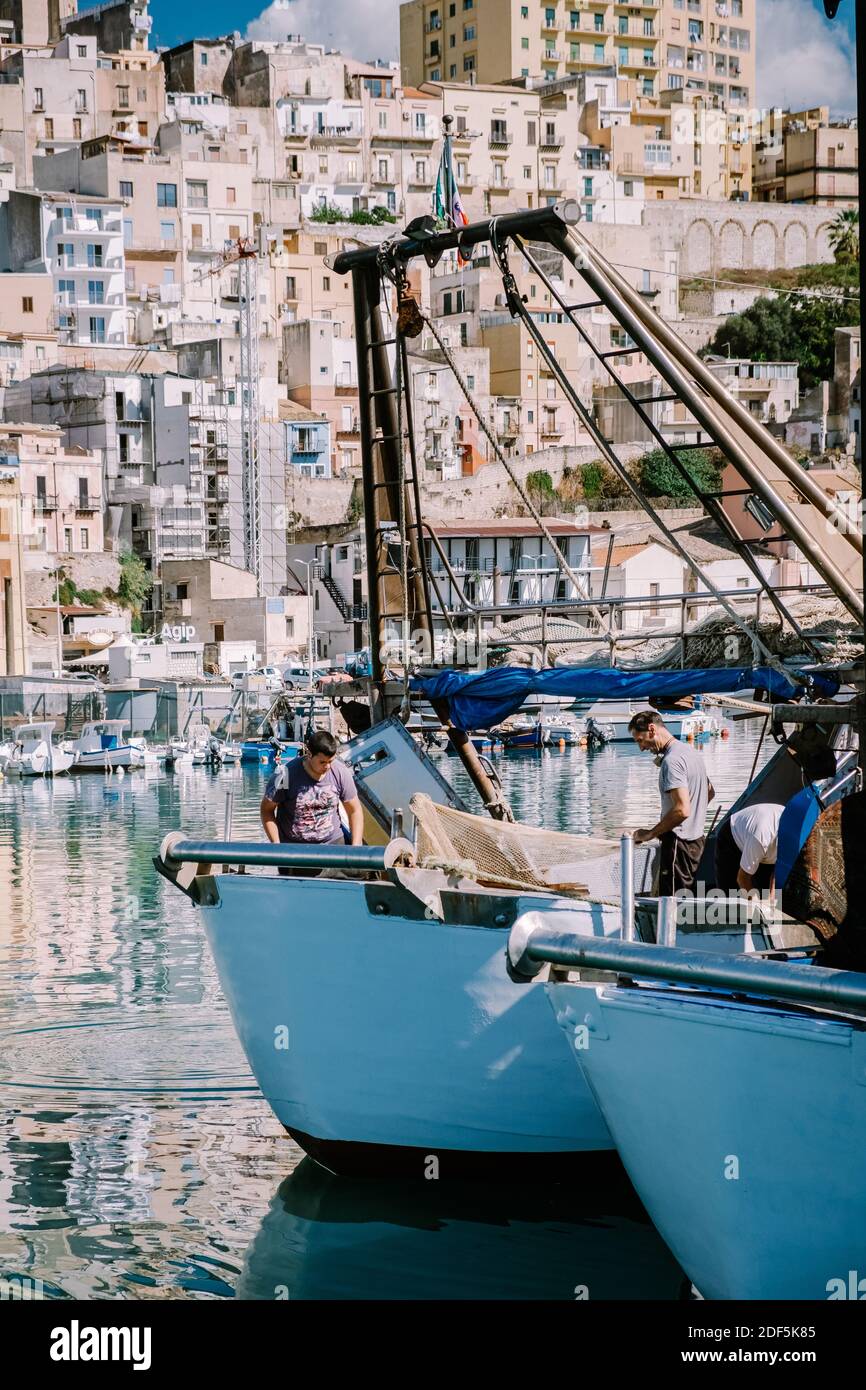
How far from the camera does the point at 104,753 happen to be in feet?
169

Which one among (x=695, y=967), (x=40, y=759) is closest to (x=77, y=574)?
(x=40, y=759)

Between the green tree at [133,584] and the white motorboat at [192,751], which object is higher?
the green tree at [133,584]

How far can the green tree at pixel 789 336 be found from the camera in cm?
10150

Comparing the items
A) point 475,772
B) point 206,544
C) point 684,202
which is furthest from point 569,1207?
point 684,202

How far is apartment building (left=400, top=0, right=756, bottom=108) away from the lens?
126 metres

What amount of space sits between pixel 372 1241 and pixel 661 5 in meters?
134

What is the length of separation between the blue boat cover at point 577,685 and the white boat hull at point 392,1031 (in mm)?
2132

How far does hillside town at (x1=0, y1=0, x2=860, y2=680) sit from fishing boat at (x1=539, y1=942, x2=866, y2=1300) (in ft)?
143

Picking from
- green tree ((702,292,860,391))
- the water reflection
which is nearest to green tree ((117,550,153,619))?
green tree ((702,292,860,391))

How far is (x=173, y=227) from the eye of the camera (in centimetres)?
9925

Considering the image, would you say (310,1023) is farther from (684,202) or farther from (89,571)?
(684,202)

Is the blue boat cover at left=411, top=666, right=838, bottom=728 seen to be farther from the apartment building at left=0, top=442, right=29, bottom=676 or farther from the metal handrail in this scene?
the apartment building at left=0, top=442, right=29, bottom=676

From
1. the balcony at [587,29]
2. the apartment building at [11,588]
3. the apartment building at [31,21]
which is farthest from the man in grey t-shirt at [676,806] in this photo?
the balcony at [587,29]

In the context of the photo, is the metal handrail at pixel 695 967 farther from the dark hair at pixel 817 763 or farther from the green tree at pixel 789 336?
the green tree at pixel 789 336
